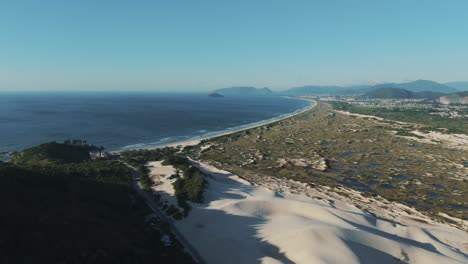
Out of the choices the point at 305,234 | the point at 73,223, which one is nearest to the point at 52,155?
the point at 73,223

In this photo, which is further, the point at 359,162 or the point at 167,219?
the point at 359,162

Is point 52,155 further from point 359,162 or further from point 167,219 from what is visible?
point 359,162

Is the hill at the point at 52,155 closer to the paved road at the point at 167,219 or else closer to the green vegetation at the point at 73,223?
the paved road at the point at 167,219

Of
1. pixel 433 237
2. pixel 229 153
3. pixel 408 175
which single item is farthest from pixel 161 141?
pixel 433 237

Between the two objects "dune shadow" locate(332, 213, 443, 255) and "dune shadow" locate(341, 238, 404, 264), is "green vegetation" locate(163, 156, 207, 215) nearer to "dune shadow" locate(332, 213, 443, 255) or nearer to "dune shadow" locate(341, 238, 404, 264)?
"dune shadow" locate(341, 238, 404, 264)

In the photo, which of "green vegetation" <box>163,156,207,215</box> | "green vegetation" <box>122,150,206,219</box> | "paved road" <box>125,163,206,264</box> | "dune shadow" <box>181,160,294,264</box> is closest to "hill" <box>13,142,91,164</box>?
"green vegetation" <box>122,150,206,219</box>

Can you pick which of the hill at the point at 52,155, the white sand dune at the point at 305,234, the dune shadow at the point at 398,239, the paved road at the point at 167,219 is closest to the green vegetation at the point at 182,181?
the paved road at the point at 167,219
